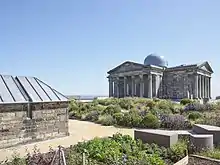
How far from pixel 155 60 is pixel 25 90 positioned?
166 ft

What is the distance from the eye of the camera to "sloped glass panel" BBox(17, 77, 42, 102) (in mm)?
11230

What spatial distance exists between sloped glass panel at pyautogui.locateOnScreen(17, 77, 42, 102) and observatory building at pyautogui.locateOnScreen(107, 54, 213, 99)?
43.4m

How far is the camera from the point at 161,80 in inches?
2307

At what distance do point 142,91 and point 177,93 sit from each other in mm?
8030

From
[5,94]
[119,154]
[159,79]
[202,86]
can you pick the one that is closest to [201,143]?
[119,154]

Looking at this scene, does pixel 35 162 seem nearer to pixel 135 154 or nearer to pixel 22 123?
pixel 135 154

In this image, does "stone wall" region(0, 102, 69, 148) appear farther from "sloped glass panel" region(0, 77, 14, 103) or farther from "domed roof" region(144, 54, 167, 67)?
"domed roof" region(144, 54, 167, 67)

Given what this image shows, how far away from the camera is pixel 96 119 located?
19.0 meters

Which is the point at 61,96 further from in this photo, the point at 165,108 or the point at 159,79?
the point at 159,79

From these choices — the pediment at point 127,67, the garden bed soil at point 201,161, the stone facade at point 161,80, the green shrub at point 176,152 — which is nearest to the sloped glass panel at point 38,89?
the green shrub at point 176,152

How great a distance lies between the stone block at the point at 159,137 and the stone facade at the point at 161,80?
45.1 m

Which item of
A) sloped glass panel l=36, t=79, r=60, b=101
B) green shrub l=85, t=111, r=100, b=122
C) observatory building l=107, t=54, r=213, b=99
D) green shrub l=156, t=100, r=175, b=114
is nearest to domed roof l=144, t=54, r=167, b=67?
observatory building l=107, t=54, r=213, b=99

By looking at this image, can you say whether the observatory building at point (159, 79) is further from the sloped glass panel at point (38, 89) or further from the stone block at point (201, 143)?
the stone block at point (201, 143)

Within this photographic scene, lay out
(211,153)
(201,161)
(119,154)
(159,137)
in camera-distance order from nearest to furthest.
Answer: (119,154)
(201,161)
(211,153)
(159,137)
